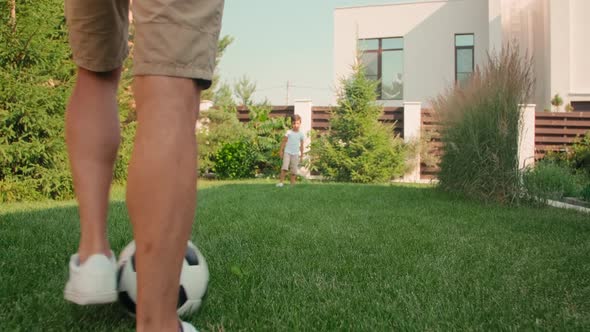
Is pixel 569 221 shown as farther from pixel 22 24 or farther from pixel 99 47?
pixel 22 24

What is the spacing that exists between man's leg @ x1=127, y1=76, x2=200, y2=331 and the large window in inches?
745

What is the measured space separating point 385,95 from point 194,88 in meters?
19.2

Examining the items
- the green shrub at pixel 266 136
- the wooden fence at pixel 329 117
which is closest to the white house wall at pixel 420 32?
the wooden fence at pixel 329 117

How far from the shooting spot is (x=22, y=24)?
6.11 meters

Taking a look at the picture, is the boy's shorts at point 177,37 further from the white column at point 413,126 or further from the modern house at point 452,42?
the modern house at point 452,42

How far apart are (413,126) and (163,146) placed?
13086mm

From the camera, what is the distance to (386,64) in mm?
19688

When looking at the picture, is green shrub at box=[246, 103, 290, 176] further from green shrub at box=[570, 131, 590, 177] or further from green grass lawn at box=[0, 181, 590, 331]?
green grass lawn at box=[0, 181, 590, 331]

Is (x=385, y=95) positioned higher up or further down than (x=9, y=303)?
higher up

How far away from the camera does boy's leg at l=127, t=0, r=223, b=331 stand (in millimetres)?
947

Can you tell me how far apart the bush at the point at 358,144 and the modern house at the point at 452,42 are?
13.4 feet

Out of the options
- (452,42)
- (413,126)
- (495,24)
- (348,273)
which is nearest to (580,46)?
(495,24)

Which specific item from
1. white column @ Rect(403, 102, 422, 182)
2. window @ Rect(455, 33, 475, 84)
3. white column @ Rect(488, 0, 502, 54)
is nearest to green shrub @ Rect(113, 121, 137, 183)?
white column @ Rect(403, 102, 422, 182)

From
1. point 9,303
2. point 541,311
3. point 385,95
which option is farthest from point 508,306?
point 385,95
